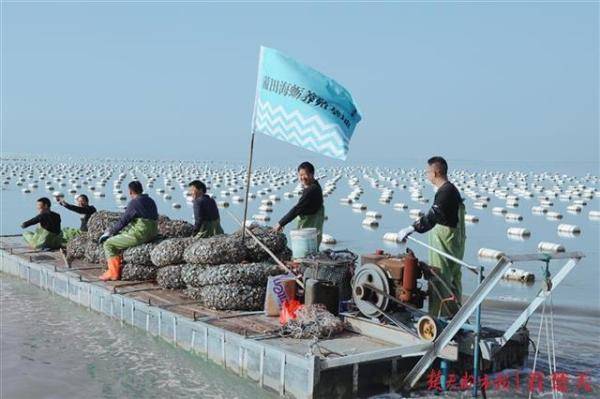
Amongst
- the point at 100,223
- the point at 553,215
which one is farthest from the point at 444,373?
the point at 553,215

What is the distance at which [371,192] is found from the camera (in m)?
51.1

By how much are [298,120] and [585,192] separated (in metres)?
45.3

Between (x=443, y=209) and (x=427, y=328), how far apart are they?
4.59 ft

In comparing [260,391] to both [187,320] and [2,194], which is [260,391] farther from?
[2,194]

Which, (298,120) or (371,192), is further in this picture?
(371,192)

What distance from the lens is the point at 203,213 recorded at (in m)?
11.5

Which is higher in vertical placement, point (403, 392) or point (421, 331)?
point (421, 331)

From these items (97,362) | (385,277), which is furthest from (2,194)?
(385,277)

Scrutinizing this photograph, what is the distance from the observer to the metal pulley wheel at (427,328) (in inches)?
277

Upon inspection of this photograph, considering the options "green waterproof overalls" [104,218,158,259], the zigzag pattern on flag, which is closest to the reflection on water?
"green waterproof overalls" [104,218,158,259]

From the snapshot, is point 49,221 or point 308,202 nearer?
point 308,202

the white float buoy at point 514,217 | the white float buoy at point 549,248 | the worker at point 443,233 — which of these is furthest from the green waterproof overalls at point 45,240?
the white float buoy at point 514,217

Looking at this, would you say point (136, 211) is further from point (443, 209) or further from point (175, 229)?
point (443, 209)

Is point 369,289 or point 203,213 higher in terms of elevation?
point 203,213
